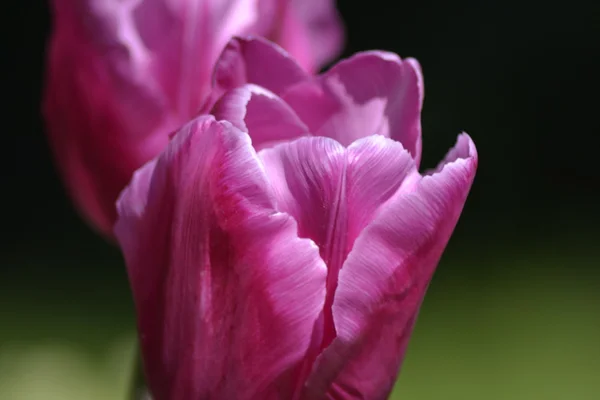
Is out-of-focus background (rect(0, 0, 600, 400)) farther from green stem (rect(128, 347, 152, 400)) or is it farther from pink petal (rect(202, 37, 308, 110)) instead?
pink petal (rect(202, 37, 308, 110))

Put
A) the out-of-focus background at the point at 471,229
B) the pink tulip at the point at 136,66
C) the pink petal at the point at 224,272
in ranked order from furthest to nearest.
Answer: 1. the out-of-focus background at the point at 471,229
2. the pink tulip at the point at 136,66
3. the pink petal at the point at 224,272

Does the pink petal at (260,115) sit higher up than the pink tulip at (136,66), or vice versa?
the pink petal at (260,115)

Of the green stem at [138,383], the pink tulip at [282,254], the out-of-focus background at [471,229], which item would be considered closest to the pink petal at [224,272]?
the pink tulip at [282,254]

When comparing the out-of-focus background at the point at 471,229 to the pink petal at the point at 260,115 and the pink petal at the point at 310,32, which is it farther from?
the pink petal at the point at 260,115

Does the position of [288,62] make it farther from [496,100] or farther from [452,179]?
[496,100]

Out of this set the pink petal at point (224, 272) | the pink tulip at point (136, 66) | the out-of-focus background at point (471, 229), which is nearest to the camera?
the pink petal at point (224, 272)

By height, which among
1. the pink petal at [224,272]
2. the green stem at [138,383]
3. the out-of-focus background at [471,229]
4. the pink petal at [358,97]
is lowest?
the out-of-focus background at [471,229]

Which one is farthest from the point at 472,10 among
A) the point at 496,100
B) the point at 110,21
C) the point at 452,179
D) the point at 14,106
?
the point at 452,179
